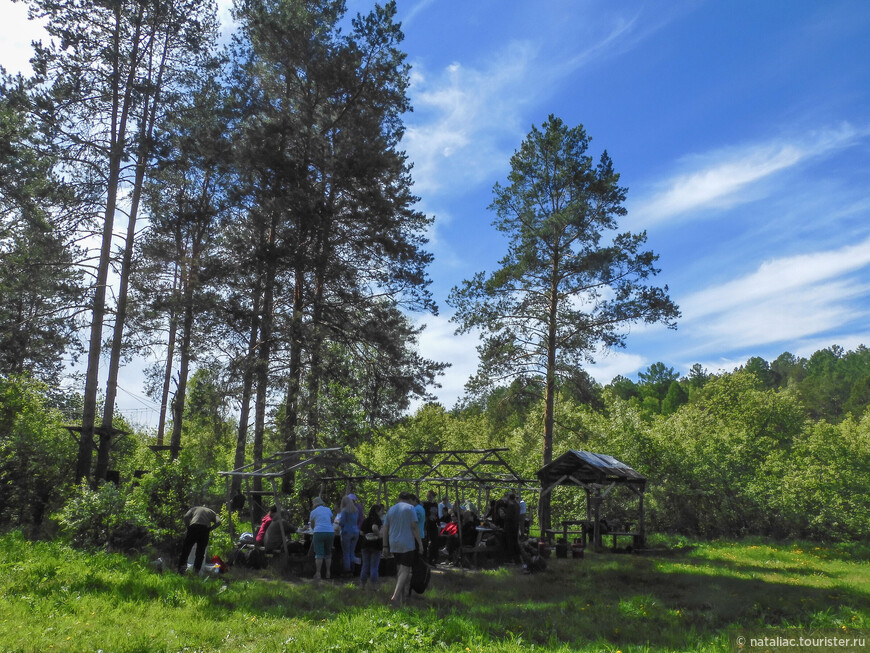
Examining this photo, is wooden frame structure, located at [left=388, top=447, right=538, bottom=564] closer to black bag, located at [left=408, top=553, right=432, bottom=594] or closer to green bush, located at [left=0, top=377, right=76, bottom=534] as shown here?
black bag, located at [left=408, top=553, right=432, bottom=594]

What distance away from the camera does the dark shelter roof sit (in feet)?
52.0

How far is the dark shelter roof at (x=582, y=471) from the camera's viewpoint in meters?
15.9

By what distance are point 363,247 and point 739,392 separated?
34211mm

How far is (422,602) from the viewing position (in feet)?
27.7

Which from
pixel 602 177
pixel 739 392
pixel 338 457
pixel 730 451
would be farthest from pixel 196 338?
pixel 739 392

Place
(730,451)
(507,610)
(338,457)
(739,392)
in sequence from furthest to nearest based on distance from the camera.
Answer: (739,392) → (730,451) → (338,457) → (507,610)

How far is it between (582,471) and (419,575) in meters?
9.27

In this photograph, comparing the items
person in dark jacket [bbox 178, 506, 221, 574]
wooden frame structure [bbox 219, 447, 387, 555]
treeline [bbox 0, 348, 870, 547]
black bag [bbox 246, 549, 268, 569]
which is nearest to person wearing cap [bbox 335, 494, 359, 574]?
wooden frame structure [bbox 219, 447, 387, 555]

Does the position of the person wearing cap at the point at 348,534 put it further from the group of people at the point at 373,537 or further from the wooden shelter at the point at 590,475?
the wooden shelter at the point at 590,475

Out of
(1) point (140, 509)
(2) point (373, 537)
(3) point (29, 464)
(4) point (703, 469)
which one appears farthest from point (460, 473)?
(3) point (29, 464)

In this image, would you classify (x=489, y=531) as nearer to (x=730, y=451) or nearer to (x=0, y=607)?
(x=0, y=607)

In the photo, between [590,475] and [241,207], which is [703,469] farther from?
[241,207]

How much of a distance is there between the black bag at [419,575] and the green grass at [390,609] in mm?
271

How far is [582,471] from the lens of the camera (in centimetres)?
1678
